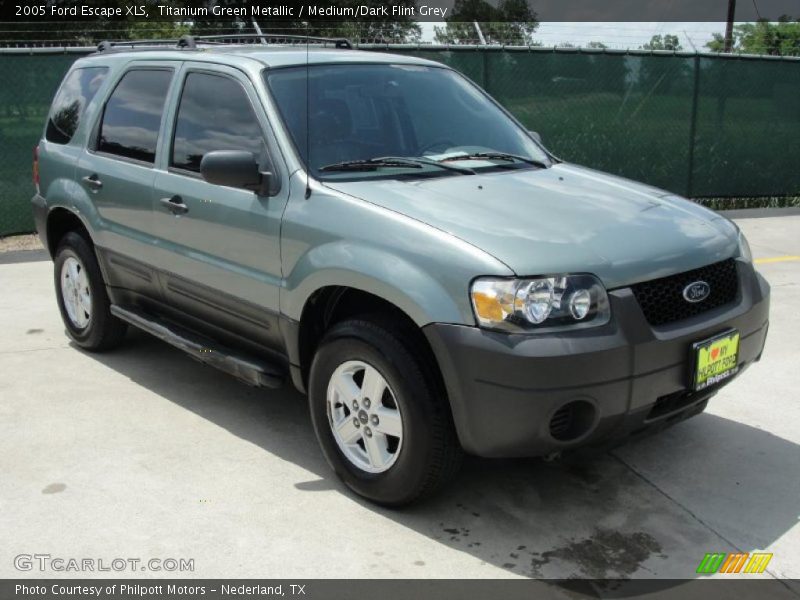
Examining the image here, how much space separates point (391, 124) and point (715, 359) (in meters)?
1.87

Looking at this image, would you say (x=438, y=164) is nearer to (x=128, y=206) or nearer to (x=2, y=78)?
(x=128, y=206)

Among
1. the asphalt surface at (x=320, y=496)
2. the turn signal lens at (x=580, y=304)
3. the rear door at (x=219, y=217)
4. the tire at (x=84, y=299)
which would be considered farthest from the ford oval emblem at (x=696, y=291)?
the tire at (x=84, y=299)

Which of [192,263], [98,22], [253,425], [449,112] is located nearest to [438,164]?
[449,112]

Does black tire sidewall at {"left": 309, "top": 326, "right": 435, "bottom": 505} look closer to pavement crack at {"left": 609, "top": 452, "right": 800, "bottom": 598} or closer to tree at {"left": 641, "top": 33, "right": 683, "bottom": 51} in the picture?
pavement crack at {"left": 609, "top": 452, "right": 800, "bottom": 598}

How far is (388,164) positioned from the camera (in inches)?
168

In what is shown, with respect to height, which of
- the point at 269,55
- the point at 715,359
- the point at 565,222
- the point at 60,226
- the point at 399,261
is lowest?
the point at 715,359

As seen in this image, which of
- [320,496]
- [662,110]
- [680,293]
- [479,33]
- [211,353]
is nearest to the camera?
[680,293]

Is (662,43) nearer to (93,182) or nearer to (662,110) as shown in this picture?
(662,110)

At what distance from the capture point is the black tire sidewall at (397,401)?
354cm

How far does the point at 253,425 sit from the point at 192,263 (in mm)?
891

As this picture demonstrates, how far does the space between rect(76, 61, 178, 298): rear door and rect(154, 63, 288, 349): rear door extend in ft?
0.53

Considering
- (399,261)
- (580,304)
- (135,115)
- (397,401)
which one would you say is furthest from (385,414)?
(135,115)

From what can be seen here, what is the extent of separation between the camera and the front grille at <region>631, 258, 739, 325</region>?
360 cm

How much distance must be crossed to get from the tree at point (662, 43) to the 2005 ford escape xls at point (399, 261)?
6998mm
